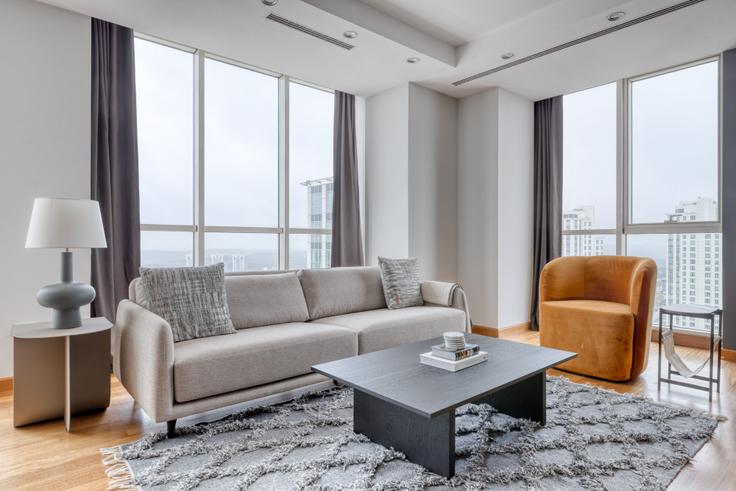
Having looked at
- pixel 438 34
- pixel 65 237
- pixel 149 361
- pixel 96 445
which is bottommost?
pixel 96 445

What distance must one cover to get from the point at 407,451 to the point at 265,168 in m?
3.25

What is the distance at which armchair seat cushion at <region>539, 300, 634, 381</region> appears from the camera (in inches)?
118

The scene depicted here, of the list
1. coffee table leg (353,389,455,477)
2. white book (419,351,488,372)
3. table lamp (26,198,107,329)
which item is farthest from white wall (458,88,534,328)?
table lamp (26,198,107,329)

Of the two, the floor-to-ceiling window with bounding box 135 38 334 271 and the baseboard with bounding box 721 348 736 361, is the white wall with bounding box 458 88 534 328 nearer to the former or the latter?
the floor-to-ceiling window with bounding box 135 38 334 271

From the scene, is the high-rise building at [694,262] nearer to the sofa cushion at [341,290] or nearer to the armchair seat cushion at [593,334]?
the armchair seat cushion at [593,334]

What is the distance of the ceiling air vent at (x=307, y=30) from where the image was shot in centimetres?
317

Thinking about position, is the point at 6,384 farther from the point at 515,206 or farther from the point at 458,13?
the point at 515,206

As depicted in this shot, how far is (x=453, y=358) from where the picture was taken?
2066mm

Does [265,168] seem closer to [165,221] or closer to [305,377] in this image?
[165,221]

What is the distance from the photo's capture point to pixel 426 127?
4.68 m

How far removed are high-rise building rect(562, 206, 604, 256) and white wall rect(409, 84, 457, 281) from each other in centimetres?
127

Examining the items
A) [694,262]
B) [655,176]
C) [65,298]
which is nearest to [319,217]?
[65,298]

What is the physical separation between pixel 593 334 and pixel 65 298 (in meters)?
3.47

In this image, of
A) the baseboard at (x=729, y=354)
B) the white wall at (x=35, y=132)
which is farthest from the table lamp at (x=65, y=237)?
the baseboard at (x=729, y=354)
